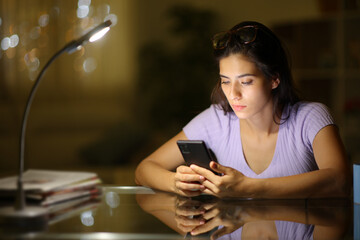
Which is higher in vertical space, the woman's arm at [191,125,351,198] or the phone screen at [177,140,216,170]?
the phone screen at [177,140,216,170]

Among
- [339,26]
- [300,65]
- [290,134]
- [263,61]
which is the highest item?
[339,26]

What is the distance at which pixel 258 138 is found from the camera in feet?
6.04

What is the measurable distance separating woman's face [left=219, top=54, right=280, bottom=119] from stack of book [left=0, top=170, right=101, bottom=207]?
0.54 m

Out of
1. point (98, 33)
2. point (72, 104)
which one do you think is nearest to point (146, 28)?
point (72, 104)

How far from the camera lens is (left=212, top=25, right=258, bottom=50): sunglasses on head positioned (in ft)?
5.55

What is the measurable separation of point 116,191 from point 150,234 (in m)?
0.51

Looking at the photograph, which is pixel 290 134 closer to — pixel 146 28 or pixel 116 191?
pixel 116 191

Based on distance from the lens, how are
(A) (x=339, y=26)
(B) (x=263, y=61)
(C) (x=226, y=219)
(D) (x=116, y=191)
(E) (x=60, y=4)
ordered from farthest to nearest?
(E) (x=60, y=4) < (A) (x=339, y=26) < (B) (x=263, y=61) < (D) (x=116, y=191) < (C) (x=226, y=219)

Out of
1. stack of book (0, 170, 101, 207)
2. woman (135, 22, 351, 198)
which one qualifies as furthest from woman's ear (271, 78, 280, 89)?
stack of book (0, 170, 101, 207)

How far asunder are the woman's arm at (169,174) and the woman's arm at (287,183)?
0.04 metres

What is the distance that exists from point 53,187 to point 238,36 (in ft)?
2.66

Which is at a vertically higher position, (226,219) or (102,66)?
(102,66)

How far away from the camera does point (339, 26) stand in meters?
3.99

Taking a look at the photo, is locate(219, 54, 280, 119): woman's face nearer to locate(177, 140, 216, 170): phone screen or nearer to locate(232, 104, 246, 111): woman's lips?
locate(232, 104, 246, 111): woman's lips
